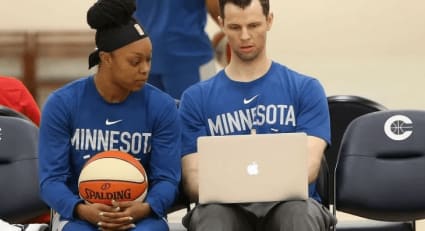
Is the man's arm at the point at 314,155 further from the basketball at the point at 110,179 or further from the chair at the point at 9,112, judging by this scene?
the chair at the point at 9,112

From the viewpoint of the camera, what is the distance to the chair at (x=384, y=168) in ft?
13.0

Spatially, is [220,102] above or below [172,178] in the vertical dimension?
above

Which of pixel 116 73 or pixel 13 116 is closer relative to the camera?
pixel 116 73

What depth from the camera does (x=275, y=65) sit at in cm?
393

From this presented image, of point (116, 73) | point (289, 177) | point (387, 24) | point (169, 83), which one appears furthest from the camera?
point (387, 24)

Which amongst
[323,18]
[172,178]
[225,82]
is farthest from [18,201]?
[323,18]

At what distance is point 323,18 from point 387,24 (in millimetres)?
635

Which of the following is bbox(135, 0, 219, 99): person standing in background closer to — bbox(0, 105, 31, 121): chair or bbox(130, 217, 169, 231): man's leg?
bbox(0, 105, 31, 121): chair

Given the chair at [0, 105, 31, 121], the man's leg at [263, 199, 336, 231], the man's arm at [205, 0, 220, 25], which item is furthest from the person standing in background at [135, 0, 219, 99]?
the man's leg at [263, 199, 336, 231]

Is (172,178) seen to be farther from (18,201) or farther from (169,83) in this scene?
(169,83)

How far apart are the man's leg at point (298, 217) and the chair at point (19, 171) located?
111 centimetres

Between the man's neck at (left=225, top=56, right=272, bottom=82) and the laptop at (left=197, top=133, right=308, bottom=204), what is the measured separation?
544 mm

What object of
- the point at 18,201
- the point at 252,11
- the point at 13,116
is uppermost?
the point at 252,11

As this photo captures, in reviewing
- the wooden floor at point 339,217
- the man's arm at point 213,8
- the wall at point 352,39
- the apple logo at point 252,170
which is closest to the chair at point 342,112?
the wooden floor at point 339,217
